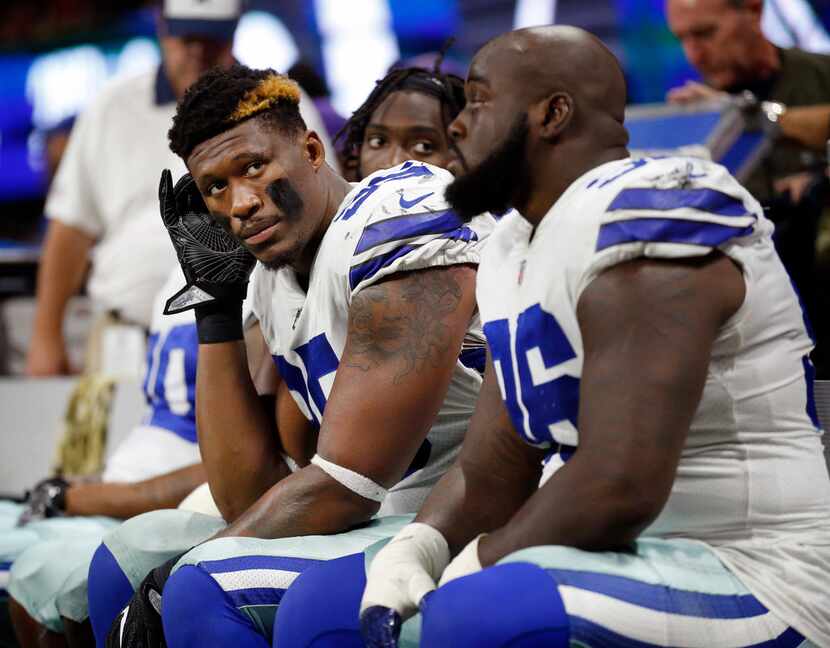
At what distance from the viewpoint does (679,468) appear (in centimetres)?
146

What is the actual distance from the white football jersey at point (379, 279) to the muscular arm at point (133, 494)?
0.55m

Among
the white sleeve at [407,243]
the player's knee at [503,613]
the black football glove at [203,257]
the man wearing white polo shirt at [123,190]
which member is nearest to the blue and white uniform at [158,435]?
the black football glove at [203,257]

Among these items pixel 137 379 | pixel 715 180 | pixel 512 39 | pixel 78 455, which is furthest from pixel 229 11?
pixel 715 180

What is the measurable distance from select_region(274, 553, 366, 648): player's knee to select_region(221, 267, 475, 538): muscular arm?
0.79 feet

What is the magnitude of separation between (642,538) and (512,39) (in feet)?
2.00

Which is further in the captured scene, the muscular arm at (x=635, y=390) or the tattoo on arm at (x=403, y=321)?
the tattoo on arm at (x=403, y=321)

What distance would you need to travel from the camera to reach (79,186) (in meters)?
3.90

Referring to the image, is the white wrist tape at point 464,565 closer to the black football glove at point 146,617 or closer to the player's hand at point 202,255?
the black football glove at point 146,617

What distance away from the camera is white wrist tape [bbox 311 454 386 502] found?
182cm

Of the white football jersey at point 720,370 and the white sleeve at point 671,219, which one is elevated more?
the white sleeve at point 671,219

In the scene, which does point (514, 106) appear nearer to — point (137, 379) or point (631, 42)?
point (137, 379)

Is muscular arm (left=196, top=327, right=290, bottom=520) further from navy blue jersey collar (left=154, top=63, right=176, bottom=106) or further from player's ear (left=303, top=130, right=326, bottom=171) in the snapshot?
navy blue jersey collar (left=154, top=63, right=176, bottom=106)

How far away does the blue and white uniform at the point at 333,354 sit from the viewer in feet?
5.57

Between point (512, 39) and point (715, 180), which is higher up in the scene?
point (512, 39)
